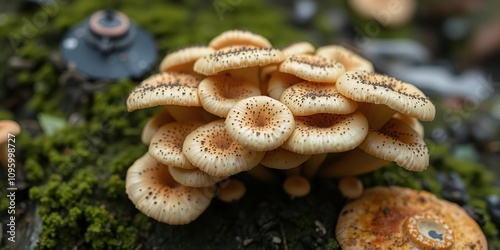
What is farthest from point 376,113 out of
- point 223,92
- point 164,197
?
point 164,197

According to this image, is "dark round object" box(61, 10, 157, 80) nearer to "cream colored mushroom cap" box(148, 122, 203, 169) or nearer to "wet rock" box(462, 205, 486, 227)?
"cream colored mushroom cap" box(148, 122, 203, 169)

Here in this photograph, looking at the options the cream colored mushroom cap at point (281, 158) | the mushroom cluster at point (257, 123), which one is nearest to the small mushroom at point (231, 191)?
the mushroom cluster at point (257, 123)

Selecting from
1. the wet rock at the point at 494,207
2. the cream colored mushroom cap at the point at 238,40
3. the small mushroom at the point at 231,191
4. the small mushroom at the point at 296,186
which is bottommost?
the wet rock at the point at 494,207

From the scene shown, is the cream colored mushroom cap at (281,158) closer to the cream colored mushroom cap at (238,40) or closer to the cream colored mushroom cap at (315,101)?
the cream colored mushroom cap at (315,101)

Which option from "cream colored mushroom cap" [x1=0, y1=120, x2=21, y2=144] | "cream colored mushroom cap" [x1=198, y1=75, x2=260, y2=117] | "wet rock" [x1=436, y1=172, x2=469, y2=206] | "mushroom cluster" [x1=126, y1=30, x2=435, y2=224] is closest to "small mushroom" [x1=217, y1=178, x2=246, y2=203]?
"mushroom cluster" [x1=126, y1=30, x2=435, y2=224]

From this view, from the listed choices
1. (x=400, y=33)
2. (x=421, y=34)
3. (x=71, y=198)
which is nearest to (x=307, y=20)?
(x=400, y=33)

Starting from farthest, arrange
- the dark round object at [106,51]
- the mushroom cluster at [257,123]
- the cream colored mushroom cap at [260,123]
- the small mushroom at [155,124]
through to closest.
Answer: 1. the dark round object at [106,51]
2. the small mushroom at [155,124]
3. the mushroom cluster at [257,123]
4. the cream colored mushroom cap at [260,123]
